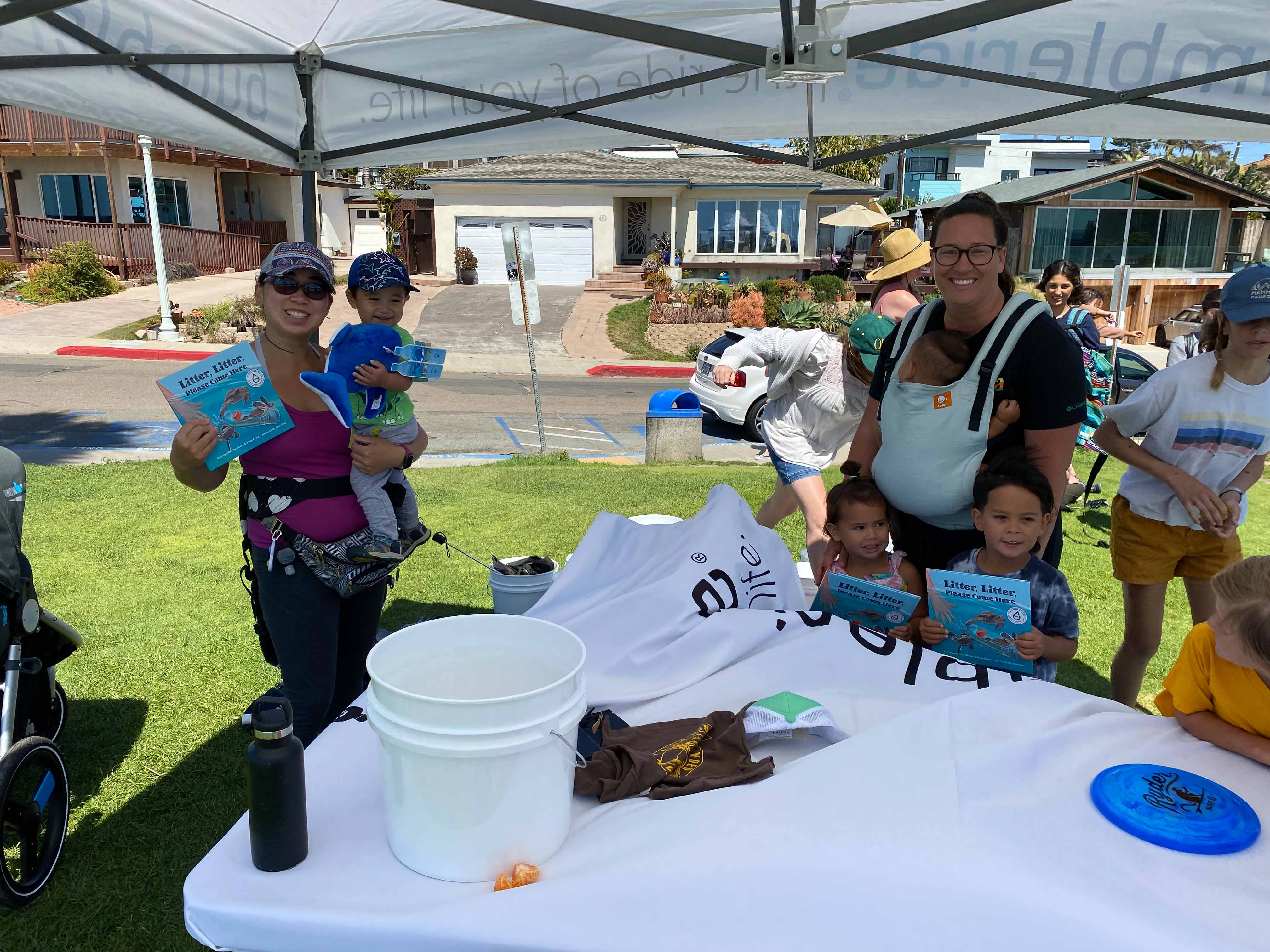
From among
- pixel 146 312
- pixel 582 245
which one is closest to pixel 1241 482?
pixel 146 312

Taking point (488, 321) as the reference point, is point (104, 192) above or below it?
above

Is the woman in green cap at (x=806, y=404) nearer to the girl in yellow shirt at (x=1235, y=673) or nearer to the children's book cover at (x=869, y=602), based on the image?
the children's book cover at (x=869, y=602)

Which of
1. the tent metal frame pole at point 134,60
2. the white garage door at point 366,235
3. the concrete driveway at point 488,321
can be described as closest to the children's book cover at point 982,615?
the tent metal frame pole at point 134,60

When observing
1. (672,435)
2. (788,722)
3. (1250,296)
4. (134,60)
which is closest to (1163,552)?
(1250,296)

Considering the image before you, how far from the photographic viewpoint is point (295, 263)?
2.66m

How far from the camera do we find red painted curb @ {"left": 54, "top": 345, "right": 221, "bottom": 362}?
1866cm

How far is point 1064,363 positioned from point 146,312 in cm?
2523

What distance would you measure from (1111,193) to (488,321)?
23.4 metres

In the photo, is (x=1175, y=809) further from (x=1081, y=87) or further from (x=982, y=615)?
(x=1081, y=87)

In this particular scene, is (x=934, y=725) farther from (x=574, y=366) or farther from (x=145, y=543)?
(x=574, y=366)

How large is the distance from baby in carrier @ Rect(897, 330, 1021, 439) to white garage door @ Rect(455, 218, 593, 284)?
94.9 feet

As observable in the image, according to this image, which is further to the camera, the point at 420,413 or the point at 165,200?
the point at 165,200

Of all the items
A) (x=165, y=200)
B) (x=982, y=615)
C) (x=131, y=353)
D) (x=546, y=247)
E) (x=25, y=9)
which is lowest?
(x=131, y=353)

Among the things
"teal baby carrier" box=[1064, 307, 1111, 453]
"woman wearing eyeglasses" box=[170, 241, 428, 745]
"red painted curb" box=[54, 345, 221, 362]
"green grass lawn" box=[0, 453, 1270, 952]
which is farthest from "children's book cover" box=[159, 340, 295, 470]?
"red painted curb" box=[54, 345, 221, 362]
